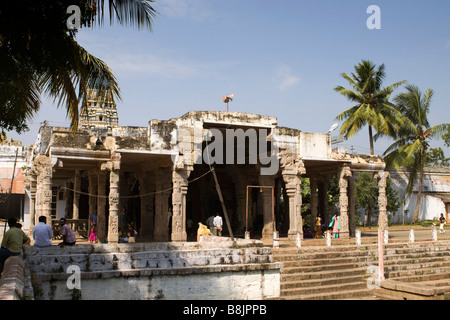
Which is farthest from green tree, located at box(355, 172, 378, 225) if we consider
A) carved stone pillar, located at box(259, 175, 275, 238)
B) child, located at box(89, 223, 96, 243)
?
child, located at box(89, 223, 96, 243)

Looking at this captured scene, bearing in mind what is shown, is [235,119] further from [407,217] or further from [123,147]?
[407,217]

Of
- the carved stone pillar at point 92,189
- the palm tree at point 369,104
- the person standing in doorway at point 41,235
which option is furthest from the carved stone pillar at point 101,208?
the palm tree at point 369,104

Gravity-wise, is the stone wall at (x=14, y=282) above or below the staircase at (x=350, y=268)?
above

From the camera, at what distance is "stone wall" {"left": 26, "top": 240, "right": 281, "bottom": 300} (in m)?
8.27

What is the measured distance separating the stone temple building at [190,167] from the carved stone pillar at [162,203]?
0.04 metres

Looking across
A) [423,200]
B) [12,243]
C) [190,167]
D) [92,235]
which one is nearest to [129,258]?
[12,243]

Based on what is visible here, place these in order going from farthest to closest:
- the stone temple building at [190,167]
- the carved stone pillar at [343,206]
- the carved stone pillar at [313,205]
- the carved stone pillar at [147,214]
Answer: the carved stone pillar at [313,205] < the carved stone pillar at [147,214] < the carved stone pillar at [343,206] < the stone temple building at [190,167]

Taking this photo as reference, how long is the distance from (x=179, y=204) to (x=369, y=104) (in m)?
17.8

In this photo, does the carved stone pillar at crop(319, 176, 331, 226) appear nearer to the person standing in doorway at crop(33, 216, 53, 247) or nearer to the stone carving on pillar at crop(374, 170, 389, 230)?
the stone carving on pillar at crop(374, 170, 389, 230)

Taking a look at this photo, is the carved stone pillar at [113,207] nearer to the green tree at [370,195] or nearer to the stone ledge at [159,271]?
the stone ledge at [159,271]

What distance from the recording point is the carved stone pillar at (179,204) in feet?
55.4

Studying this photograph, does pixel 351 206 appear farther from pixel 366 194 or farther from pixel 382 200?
pixel 366 194

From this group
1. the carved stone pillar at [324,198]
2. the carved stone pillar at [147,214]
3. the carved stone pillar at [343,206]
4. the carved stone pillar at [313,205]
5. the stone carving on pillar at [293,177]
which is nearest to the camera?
the stone carving on pillar at [293,177]
